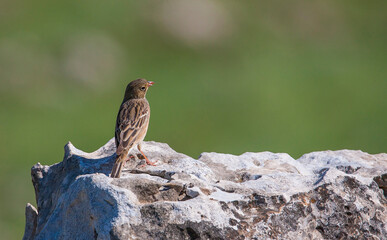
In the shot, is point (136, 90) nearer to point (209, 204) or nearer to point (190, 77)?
point (209, 204)

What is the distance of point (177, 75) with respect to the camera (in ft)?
65.6

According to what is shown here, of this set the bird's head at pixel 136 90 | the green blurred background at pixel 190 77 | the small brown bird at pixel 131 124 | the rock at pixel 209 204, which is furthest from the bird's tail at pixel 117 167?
the green blurred background at pixel 190 77

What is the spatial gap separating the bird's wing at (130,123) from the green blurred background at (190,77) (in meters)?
6.36

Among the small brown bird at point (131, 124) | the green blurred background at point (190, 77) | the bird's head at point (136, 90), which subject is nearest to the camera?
the small brown bird at point (131, 124)

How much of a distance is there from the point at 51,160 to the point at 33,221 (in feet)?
28.6

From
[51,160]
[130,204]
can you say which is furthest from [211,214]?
[51,160]

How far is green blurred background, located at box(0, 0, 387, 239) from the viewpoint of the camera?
17.3m

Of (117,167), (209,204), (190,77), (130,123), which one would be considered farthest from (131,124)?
(190,77)

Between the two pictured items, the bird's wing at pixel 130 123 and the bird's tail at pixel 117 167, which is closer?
the bird's tail at pixel 117 167

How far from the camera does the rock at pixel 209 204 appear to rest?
5.59 metres

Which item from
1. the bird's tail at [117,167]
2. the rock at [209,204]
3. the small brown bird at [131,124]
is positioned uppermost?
the small brown bird at [131,124]

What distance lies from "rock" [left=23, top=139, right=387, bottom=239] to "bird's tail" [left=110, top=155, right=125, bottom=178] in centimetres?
11

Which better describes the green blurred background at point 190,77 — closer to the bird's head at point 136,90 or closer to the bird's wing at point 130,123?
the bird's head at point 136,90

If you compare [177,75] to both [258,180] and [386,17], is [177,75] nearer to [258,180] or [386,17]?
[386,17]
